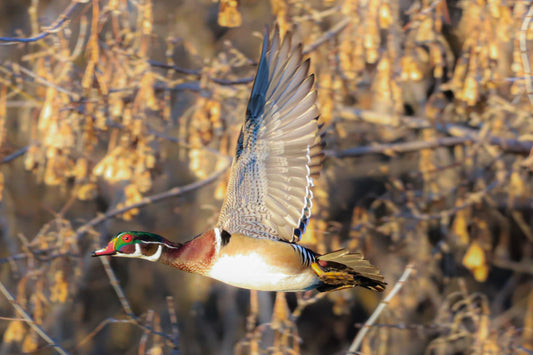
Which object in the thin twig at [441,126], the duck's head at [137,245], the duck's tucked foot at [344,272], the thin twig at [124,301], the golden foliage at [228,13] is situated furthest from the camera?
the thin twig at [441,126]

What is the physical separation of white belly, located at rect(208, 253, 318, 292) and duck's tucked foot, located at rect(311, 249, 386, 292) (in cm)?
4

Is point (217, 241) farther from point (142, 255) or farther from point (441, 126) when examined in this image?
point (441, 126)

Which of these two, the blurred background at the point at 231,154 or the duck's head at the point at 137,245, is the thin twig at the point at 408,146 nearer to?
the blurred background at the point at 231,154

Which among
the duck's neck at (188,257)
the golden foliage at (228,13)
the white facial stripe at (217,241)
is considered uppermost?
the golden foliage at (228,13)

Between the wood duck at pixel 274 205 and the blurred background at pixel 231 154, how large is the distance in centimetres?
42

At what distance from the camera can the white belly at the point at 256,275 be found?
7.88 feet

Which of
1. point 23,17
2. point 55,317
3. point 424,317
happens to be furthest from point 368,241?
point 23,17

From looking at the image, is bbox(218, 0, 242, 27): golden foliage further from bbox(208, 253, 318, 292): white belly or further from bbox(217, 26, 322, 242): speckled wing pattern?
bbox(208, 253, 318, 292): white belly

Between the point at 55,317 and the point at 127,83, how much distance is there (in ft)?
8.79

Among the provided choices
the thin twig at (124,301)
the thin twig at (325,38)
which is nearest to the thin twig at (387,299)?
the thin twig at (124,301)

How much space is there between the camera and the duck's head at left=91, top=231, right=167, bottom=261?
2.38m

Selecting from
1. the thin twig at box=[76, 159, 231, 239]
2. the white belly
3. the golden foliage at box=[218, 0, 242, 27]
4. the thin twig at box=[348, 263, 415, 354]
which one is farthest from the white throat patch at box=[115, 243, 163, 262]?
the thin twig at box=[76, 159, 231, 239]

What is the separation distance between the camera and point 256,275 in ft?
8.02

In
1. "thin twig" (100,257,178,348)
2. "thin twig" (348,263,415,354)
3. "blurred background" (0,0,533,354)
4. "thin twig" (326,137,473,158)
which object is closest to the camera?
"thin twig" (348,263,415,354)
